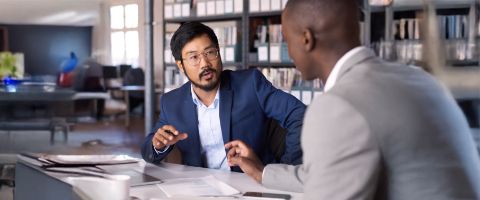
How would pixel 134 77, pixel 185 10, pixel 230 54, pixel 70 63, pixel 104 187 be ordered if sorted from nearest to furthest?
1. pixel 104 187
2. pixel 230 54
3. pixel 70 63
4. pixel 185 10
5. pixel 134 77

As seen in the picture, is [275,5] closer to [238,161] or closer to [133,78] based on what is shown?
[133,78]

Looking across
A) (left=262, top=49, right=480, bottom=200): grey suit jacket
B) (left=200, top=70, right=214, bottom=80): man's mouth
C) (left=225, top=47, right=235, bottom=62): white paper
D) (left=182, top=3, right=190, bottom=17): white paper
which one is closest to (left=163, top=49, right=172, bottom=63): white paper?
(left=182, top=3, right=190, bottom=17): white paper

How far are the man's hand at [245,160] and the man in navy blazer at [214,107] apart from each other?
397mm

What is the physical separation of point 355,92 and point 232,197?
2.50 feet

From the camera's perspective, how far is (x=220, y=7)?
19.1ft

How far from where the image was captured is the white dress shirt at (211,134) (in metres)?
2.38

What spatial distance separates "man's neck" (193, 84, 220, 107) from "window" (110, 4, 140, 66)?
12.6ft

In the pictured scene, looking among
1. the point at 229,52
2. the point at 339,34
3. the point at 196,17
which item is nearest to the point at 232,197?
the point at 339,34

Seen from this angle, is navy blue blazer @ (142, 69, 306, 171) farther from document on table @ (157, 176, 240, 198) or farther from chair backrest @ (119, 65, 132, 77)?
chair backrest @ (119, 65, 132, 77)

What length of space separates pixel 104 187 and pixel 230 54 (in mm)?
4266

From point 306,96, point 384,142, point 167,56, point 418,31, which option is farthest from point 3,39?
point 384,142

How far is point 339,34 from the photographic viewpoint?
1177 millimetres

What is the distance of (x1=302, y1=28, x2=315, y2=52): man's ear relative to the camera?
1.18 m

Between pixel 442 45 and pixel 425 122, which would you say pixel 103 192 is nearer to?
pixel 425 122
